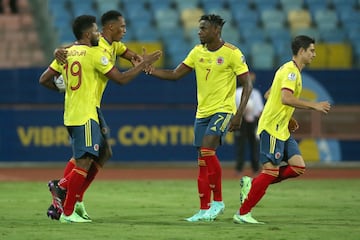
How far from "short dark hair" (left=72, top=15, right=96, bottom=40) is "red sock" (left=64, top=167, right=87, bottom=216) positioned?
4.99 ft

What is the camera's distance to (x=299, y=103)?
10398 millimetres

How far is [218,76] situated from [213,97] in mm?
255

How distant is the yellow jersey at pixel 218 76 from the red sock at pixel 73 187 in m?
1.66

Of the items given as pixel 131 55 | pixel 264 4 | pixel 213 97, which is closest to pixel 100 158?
pixel 131 55

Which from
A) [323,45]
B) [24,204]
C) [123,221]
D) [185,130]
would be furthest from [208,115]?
[323,45]

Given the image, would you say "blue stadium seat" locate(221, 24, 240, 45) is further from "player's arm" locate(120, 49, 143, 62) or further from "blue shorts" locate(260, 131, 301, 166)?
"blue shorts" locate(260, 131, 301, 166)

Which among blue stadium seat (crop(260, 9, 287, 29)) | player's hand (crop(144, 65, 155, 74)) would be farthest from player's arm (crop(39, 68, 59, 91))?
blue stadium seat (crop(260, 9, 287, 29))

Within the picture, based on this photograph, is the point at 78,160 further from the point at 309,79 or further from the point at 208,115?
the point at 309,79

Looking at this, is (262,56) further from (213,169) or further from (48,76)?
(48,76)

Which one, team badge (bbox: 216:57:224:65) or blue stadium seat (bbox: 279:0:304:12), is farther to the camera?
blue stadium seat (bbox: 279:0:304:12)

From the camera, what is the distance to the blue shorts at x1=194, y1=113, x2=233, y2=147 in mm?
11594

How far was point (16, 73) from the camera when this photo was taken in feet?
72.5

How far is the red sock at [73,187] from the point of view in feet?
36.0

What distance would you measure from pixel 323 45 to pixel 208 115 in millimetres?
12069
